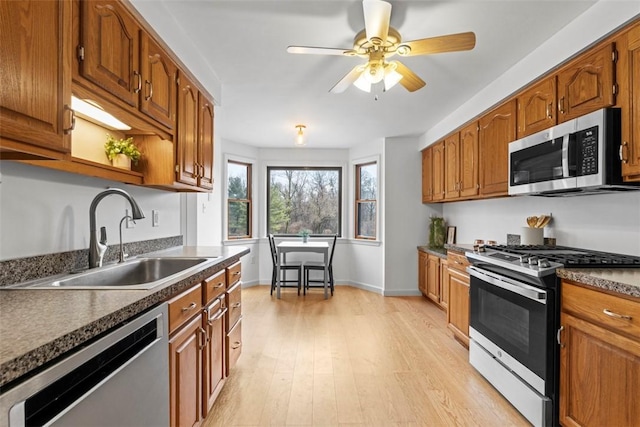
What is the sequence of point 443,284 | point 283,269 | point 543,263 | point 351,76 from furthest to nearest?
point 283,269 < point 443,284 < point 351,76 < point 543,263

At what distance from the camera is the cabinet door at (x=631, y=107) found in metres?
1.66

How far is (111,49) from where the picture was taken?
4.92ft

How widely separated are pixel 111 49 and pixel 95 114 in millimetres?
421

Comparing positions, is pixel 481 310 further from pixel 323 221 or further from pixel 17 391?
pixel 323 221

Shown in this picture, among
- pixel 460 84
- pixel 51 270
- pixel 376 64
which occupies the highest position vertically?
pixel 460 84

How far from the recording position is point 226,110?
3.82m

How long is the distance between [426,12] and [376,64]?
387mm

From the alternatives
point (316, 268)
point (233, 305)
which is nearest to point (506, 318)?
point (233, 305)

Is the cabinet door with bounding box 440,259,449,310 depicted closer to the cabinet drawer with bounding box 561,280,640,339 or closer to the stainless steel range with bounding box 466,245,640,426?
the stainless steel range with bounding box 466,245,640,426

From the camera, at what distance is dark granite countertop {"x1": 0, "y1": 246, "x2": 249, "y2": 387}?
689 millimetres

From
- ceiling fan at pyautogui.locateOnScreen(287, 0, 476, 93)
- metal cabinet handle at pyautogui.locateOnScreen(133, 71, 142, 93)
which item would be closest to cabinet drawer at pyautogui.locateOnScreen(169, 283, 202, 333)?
metal cabinet handle at pyautogui.locateOnScreen(133, 71, 142, 93)

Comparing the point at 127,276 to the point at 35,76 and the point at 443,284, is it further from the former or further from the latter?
the point at 443,284

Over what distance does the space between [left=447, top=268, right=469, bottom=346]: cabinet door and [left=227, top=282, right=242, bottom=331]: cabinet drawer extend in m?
1.97

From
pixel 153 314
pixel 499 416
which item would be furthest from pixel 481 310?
pixel 153 314
